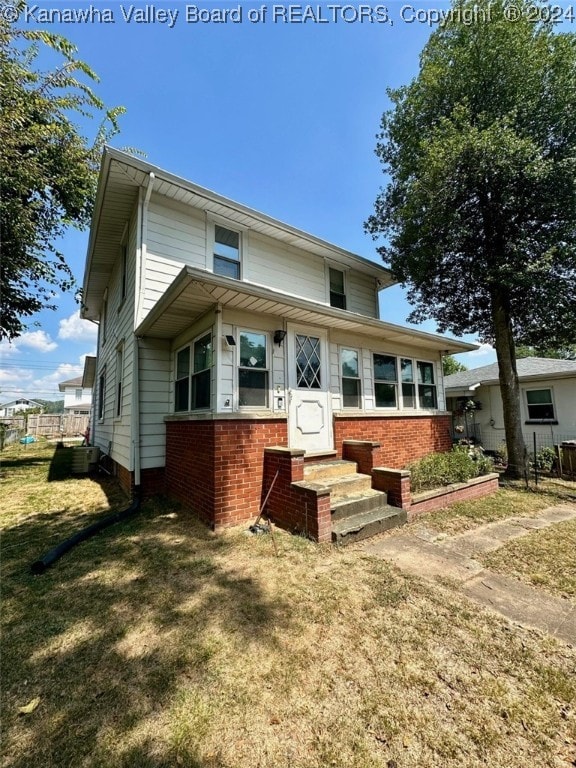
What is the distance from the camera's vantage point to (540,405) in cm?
Result: 1278

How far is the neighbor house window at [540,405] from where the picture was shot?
41.0ft

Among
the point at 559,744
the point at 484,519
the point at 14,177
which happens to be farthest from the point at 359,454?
the point at 14,177

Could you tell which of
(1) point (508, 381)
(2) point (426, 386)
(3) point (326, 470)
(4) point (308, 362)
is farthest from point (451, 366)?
(3) point (326, 470)

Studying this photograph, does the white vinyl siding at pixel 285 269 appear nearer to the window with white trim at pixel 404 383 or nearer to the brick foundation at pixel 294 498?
the window with white trim at pixel 404 383

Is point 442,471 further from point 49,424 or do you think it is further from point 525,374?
point 49,424

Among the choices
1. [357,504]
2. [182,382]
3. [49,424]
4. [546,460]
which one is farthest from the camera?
[49,424]

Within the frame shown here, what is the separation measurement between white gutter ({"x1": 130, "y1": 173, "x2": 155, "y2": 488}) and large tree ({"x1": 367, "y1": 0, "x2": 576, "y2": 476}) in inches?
259

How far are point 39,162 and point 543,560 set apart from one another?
15.4 m

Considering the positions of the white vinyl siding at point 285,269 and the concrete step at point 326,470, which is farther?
the white vinyl siding at point 285,269

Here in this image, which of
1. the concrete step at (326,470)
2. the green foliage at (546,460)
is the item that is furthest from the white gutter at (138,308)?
the green foliage at (546,460)

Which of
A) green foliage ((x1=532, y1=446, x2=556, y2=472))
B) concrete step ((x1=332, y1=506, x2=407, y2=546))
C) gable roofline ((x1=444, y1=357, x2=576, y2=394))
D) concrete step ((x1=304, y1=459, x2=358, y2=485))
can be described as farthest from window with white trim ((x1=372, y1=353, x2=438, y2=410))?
gable roofline ((x1=444, y1=357, x2=576, y2=394))

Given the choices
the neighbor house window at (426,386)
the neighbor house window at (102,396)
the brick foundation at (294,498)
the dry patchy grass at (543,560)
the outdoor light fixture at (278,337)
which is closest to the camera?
the dry patchy grass at (543,560)

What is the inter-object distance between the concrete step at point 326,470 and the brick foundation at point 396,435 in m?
0.43

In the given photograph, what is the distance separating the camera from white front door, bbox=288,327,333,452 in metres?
5.91
